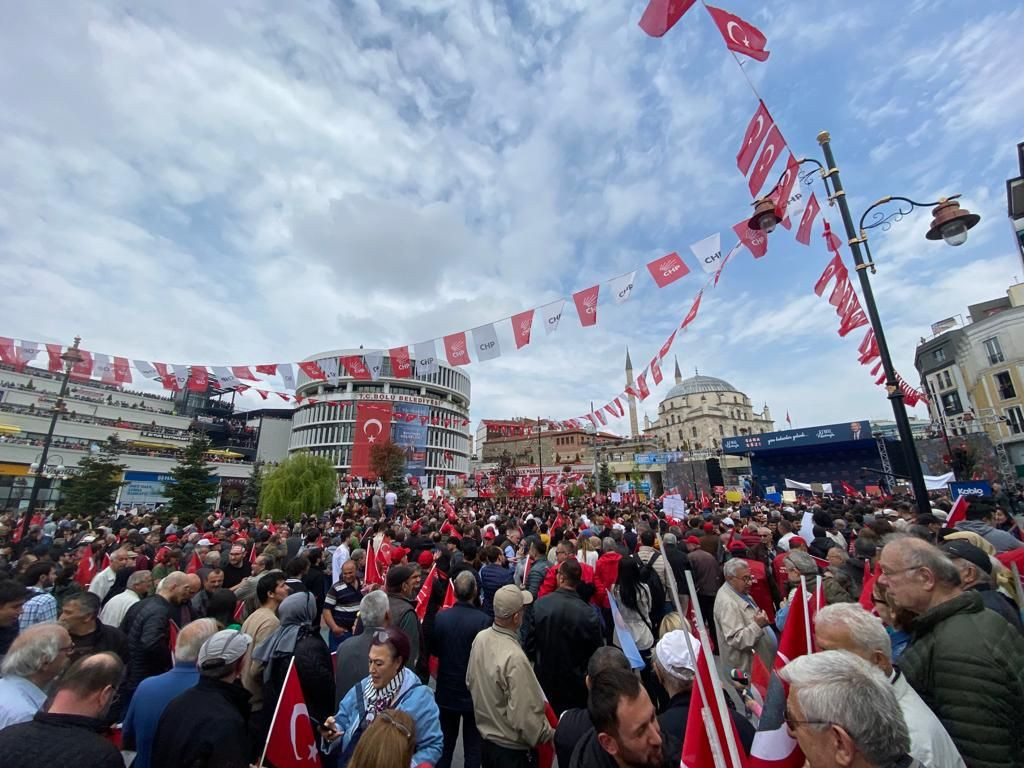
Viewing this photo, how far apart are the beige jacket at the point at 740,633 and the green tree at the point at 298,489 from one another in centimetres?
2829

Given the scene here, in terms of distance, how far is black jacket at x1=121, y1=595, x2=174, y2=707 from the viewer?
3957 millimetres

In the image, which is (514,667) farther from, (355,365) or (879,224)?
(355,365)

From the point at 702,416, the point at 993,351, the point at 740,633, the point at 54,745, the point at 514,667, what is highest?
the point at 702,416

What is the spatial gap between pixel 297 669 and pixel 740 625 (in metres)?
3.79

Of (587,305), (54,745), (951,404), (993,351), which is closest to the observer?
(54,745)

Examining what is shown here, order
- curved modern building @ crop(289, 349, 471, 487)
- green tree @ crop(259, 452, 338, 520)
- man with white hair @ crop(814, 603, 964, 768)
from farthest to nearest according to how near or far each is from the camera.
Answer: curved modern building @ crop(289, 349, 471, 487) < green tree @ crop(259, 452, 338, 520) < man with white hair @ crop(814, 603, 964, 768)

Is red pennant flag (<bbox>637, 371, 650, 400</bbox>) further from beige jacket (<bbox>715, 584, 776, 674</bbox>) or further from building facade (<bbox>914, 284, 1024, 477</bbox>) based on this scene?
building facade (<bbox>914, 284, 1024, 477</bbox>)

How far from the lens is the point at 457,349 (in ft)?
43.7

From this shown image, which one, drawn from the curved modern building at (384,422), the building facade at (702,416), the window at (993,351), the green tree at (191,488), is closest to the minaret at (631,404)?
the building facade at (702,416)

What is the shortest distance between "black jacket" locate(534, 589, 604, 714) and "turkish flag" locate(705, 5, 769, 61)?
21.8ft

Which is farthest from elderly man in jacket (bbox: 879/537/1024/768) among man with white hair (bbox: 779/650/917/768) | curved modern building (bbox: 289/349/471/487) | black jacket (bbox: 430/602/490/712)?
curved modern building (bbox: 289/349/471/487)

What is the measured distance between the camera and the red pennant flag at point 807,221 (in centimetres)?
853

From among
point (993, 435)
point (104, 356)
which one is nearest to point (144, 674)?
point (104, 356)

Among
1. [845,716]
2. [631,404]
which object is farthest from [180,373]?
[631,404]
